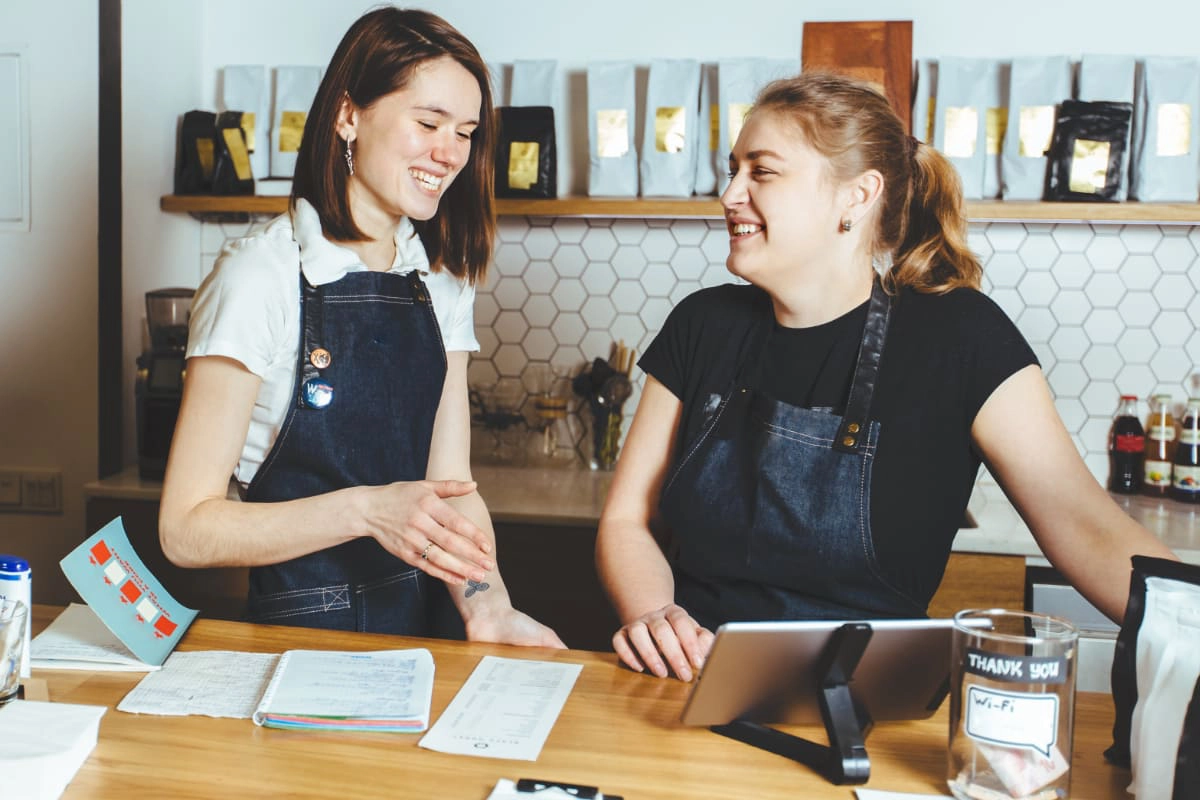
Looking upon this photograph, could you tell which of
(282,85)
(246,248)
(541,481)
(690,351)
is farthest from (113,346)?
(690,351)

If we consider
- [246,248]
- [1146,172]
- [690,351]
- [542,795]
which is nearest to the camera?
[542,795]

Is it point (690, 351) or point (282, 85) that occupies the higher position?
point (282, 85)

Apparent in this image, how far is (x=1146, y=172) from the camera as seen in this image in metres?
2.81

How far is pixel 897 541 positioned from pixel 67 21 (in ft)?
8.81

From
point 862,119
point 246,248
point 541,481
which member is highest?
point 862,119

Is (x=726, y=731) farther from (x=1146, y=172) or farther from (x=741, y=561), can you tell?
(x=1146, y=172)

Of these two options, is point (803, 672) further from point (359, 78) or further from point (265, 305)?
point (359, 78)

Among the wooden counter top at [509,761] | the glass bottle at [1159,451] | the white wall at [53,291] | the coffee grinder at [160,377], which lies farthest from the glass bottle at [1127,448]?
the white wall at [53,291]

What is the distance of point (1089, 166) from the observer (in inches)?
111

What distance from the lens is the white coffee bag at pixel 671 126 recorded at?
118 inches

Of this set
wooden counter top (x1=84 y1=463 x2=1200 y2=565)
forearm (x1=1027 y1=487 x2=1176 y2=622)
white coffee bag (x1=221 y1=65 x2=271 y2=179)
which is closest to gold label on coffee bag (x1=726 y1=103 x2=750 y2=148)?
wooden counter top (x1=84 y1=463 x2=1200 y2=565)

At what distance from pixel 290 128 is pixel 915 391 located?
2.14 meters

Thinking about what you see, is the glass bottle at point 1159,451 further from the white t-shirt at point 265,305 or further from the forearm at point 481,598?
the white t-shirt at point 265,305

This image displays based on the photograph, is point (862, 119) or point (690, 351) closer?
point (862, 119)
